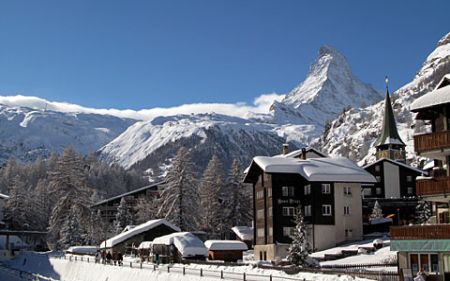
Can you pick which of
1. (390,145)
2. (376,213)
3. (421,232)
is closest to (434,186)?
(421,232)

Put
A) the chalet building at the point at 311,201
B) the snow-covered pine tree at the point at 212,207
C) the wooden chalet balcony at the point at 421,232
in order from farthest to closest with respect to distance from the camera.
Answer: the snow-covered pine tree at the point at 212,207 → the chalet building at the point at 311,201 → the wooden chalet balcony at the point at 421,232

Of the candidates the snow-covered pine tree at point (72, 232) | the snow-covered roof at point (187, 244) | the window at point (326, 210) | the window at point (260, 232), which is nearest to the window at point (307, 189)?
the window at point (326, 210)

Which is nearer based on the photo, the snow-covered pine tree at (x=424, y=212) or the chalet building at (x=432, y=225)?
the chalet building at (x=432, y=225)

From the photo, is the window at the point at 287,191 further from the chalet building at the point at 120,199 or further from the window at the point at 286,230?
the chalet building at the point at 120,199

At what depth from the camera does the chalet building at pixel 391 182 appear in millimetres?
88250

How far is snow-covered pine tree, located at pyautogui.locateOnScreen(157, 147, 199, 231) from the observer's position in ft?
282

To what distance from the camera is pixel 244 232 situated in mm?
87188

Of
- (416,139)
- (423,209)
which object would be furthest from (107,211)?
(416,139)

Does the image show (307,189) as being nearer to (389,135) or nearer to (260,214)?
(260,214)

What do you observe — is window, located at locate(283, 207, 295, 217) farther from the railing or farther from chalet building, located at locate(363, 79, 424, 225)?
the railing

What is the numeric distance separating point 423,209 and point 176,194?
30188 mm

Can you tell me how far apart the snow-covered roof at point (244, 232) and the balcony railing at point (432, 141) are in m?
49.6

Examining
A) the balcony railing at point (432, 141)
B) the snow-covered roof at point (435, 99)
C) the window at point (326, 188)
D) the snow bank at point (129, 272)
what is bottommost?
the snow bank at point (129, 272)

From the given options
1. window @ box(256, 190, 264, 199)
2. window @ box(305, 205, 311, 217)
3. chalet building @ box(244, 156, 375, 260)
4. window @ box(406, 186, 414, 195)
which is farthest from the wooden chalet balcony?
window @ box(406, 186, 414, 195)
